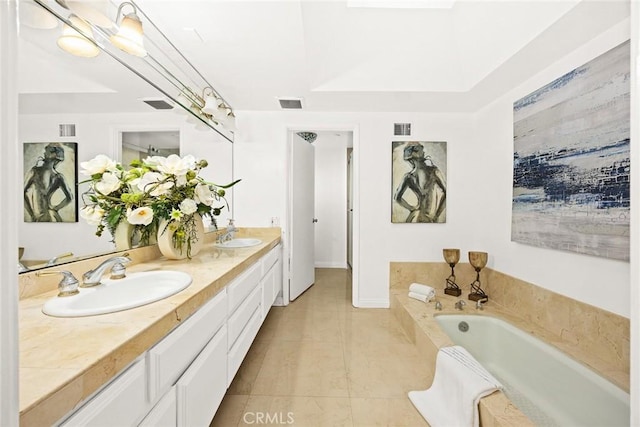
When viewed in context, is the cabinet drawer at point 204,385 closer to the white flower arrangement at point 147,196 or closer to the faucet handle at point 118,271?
the faucet handle at point 118,271

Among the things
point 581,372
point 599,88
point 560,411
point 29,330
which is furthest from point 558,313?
point 29,330

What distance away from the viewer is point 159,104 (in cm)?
183

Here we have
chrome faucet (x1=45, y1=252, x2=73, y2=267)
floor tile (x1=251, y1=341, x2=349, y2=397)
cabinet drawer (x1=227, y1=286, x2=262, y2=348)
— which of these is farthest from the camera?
floor tile (x1=251, y1=341, x2=349, y2=397)

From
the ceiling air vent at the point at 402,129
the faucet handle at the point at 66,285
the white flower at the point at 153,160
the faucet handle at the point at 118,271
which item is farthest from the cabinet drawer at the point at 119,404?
Result: the ceiling air vent at the point at 402,129

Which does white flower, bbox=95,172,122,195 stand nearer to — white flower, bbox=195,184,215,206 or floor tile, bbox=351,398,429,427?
white flower, bbox=195,184,215,206

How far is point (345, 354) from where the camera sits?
2.10 m

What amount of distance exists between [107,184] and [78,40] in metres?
0.62

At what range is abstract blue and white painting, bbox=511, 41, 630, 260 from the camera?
1483mm

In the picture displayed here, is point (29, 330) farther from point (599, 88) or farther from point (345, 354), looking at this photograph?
point (599, 88)

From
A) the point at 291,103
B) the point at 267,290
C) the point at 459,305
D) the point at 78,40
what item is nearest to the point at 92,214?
the point at 78,40

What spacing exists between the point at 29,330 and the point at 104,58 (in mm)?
1287

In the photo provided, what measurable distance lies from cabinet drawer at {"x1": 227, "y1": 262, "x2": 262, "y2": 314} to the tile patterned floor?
0.57 meters

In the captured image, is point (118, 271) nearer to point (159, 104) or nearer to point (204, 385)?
point (204, 385)

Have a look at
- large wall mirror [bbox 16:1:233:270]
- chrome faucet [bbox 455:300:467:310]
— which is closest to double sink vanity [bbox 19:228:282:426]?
large wall mirror [bbox 16:1:233:270]
